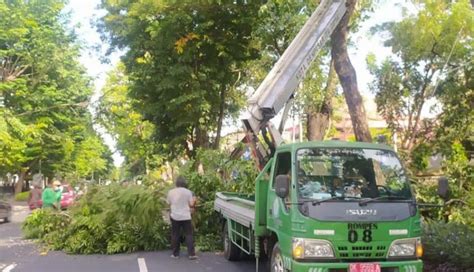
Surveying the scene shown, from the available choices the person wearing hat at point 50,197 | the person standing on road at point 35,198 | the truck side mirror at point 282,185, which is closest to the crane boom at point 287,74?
the truck side mirror at point 282,185

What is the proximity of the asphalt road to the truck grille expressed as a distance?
12.5ft

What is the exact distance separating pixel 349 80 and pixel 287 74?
2.82 metres

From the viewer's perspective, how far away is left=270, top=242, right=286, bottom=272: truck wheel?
7.94 m

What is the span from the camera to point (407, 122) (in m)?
22.5

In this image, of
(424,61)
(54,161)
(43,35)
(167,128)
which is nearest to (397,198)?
(424,61)

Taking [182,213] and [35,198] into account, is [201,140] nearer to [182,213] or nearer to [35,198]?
[35,198]

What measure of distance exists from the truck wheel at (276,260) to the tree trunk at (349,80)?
6.28 metres

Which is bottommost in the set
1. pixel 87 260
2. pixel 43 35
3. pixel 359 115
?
pixel 87 260

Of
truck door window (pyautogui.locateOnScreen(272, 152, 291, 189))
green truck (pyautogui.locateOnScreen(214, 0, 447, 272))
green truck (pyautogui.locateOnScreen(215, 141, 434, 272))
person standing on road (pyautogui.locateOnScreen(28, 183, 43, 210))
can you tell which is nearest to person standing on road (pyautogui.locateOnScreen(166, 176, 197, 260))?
green truck (pyautogui.locateOnScreen(214, 0, 447, 272))

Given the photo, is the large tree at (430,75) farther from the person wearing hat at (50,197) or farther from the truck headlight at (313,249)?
the truck headlight at (313,249)

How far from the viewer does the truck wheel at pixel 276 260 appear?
7.94m

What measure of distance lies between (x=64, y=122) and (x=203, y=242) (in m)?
27.9

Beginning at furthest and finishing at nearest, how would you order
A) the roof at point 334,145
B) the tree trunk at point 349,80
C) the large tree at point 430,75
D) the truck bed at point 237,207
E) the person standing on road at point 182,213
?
the large tree at point 430,75 < the tree trunk at point 349,80 < the person standing on road at point 182,213 < the truck bed at point 237,207 < the roof at point 334,145

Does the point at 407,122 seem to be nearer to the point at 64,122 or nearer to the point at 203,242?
the point at 203,242
